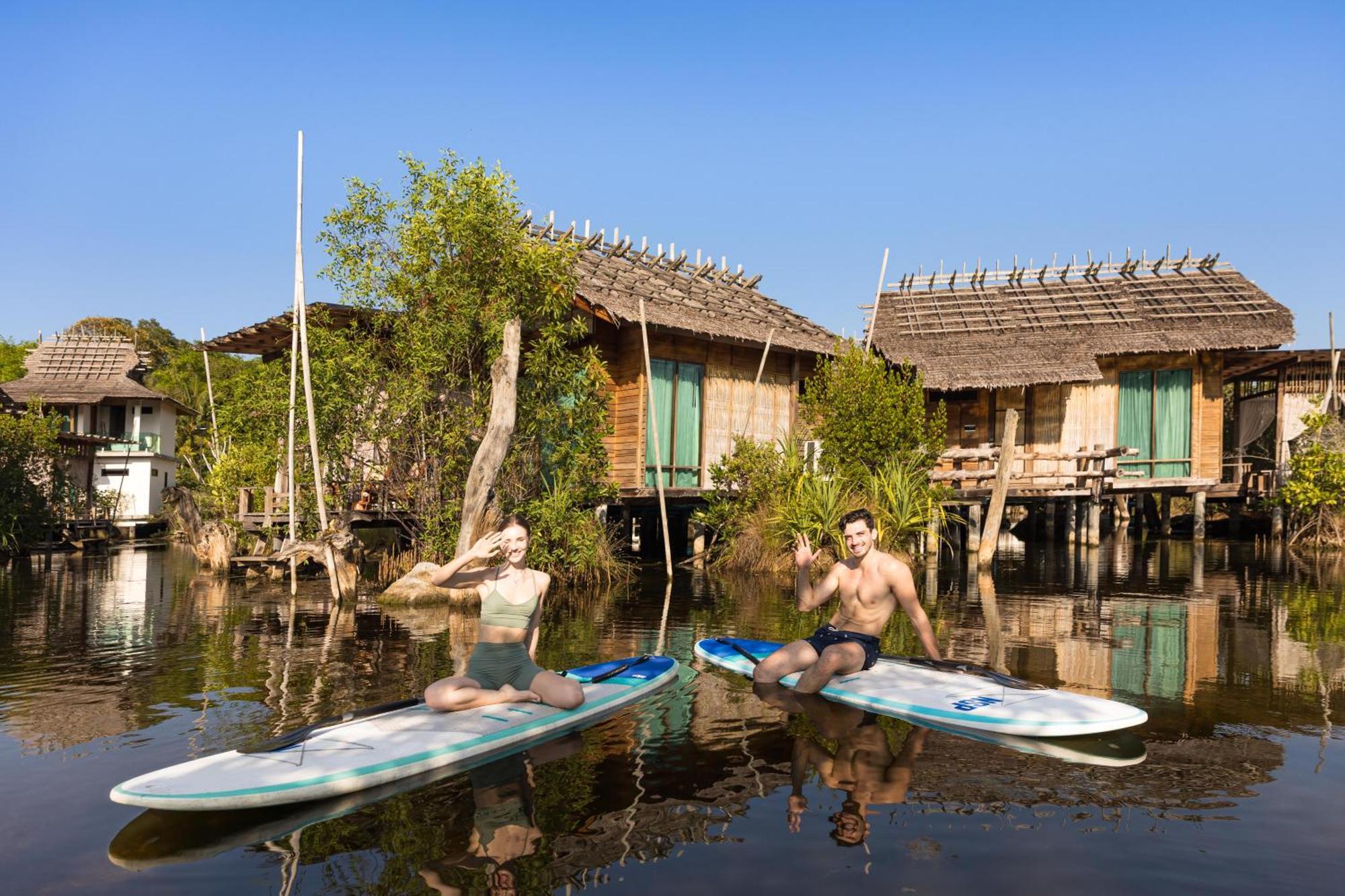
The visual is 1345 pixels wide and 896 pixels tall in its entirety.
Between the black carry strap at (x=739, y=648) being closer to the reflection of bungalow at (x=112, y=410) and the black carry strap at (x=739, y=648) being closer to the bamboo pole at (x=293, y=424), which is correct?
the bamboo pole at (x=293, y=424)

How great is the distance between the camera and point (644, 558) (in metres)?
21.9

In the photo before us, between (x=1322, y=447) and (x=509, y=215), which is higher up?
(x=509, y=215)

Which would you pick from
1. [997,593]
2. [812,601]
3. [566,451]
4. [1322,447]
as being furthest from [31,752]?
[1322,447]

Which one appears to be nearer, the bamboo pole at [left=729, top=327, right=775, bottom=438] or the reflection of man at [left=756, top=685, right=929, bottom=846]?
the reflection of man at [left=756, top=685, right=929, bottom=846]

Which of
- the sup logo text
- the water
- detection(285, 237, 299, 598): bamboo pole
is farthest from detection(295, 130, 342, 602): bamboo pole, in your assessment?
the sup logo text

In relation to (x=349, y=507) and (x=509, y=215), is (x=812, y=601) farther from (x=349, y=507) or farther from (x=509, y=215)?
(x=349, y=507)

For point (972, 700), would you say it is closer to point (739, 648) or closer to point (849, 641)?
point (849, 641)

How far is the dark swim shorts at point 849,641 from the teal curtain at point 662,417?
36.6 ft

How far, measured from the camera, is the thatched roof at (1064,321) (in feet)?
79.3

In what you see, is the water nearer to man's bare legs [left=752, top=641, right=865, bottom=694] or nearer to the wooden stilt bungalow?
man's bare legs [left=752, top=641, right=865, bottom=694]

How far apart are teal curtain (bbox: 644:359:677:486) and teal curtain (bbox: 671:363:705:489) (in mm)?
197

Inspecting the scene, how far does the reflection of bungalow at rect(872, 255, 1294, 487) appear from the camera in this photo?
2428 cm

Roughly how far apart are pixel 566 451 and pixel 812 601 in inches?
353

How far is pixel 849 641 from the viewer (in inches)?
313
